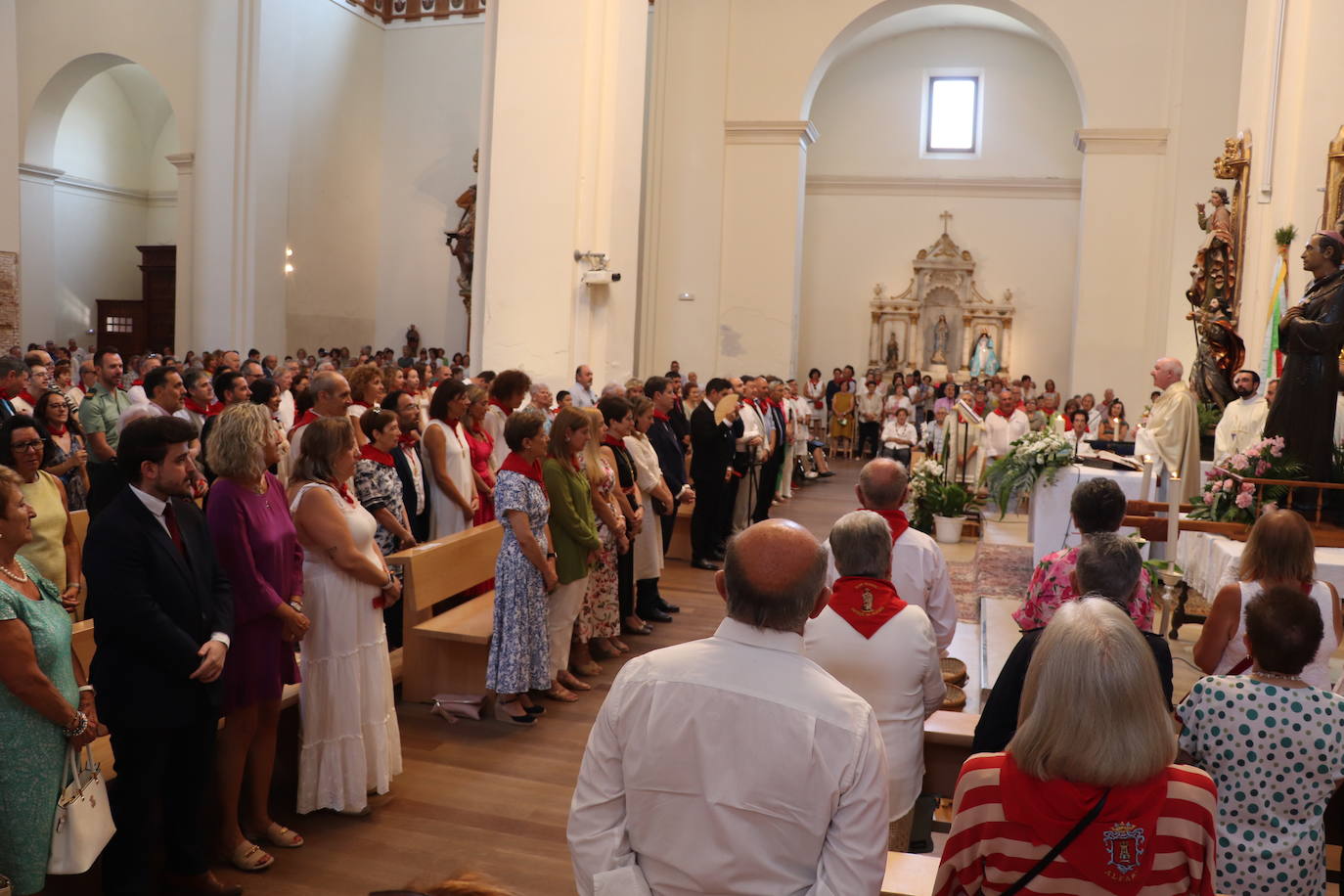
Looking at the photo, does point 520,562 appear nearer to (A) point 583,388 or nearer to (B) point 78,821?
(B) point 78,821

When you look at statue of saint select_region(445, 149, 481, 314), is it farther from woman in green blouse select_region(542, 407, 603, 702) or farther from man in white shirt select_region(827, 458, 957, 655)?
man in white shirt select_region(827, 458, 957, 655)

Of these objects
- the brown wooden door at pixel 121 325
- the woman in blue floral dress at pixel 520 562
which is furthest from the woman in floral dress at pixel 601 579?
the brown wooden door at pixel 121 325

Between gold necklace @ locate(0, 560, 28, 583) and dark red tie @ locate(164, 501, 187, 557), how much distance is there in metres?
0.46

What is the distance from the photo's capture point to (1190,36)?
16.9 meters

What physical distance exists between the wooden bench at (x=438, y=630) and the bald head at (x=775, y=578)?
12.4 feet

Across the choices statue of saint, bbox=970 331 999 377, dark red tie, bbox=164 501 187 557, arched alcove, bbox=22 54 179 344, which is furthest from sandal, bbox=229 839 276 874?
statue of saint, bbox=970 331 999 377

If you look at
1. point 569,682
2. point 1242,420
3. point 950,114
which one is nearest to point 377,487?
point 569,682

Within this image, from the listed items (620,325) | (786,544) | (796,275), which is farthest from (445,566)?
(796,275)

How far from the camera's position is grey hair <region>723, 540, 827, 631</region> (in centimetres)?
212

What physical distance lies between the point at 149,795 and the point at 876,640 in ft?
7.77

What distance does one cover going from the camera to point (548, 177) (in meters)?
12.5

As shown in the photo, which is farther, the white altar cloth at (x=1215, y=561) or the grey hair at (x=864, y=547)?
the white altar cloth at (x=1215, y=561)

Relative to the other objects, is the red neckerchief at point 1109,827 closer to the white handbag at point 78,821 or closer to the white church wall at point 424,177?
the white handbag at point 78,821

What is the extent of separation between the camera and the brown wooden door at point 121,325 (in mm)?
21828
